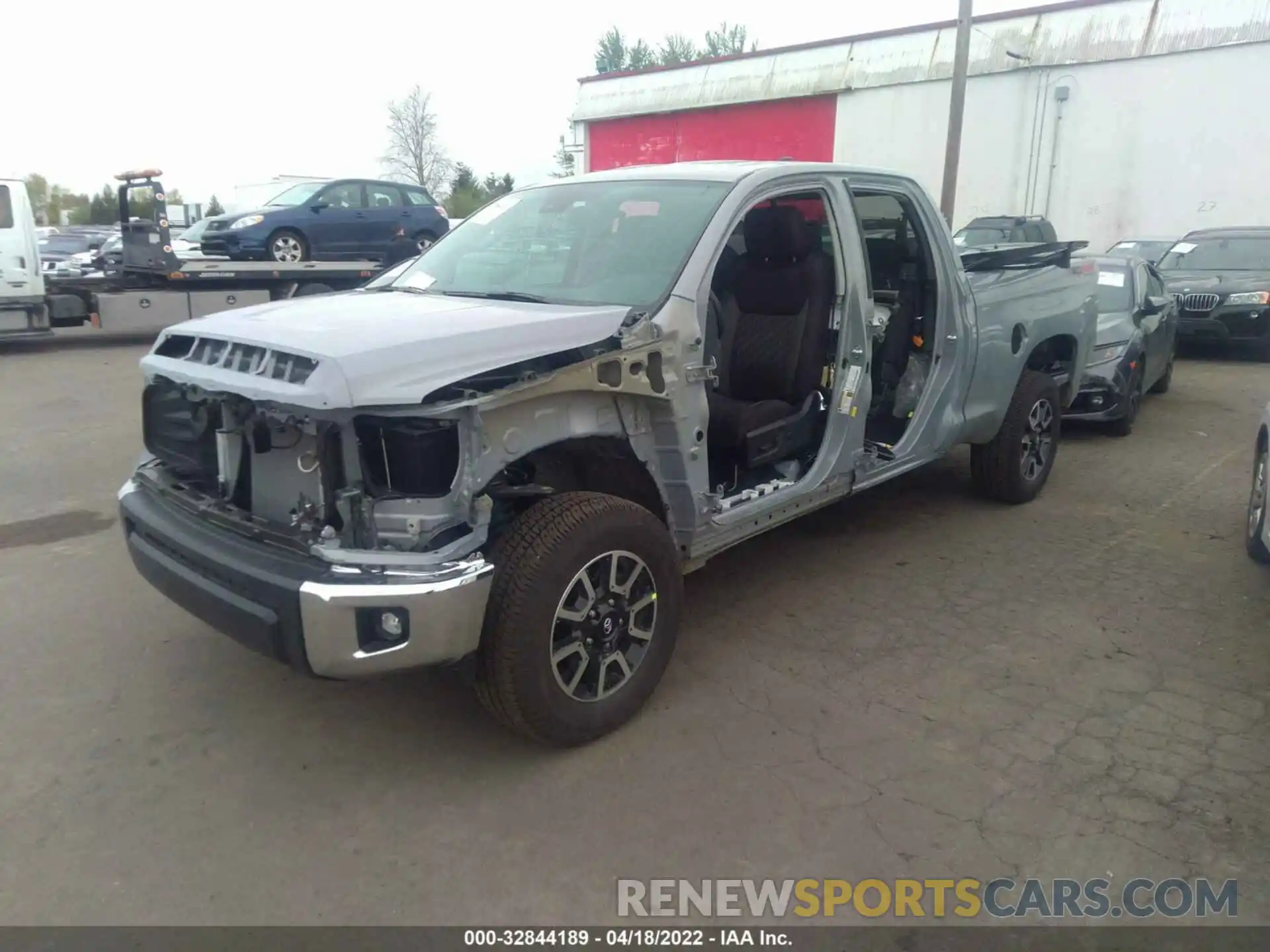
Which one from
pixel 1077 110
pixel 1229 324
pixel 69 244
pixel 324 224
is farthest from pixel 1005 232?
pixel 69 244

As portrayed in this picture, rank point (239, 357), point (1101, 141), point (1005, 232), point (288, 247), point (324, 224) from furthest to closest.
→ point (1101, 141), point (1005, 232), point (324, 224), point (288, 247), point (239, 357)

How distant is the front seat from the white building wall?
46.3ft

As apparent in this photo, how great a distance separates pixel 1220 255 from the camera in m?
12.7

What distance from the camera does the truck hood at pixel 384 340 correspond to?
8.86 feet

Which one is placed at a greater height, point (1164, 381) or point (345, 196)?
point (345, 196)

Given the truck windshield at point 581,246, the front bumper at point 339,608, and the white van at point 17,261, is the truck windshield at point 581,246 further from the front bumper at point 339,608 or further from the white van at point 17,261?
the white van at point 17,261

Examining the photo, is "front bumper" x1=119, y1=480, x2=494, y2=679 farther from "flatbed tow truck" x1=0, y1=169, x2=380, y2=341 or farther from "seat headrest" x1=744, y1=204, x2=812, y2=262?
"flatbed tow truck" x1=0, y1=169, x2=380, y2=341

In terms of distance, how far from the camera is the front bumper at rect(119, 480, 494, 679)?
2693 millimetres

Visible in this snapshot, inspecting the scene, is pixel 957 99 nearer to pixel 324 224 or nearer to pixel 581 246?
pixel 324 224

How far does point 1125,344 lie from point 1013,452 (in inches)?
120

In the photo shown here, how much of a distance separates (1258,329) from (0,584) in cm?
1323

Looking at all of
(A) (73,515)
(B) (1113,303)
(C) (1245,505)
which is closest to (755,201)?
(C) (1245,505)
